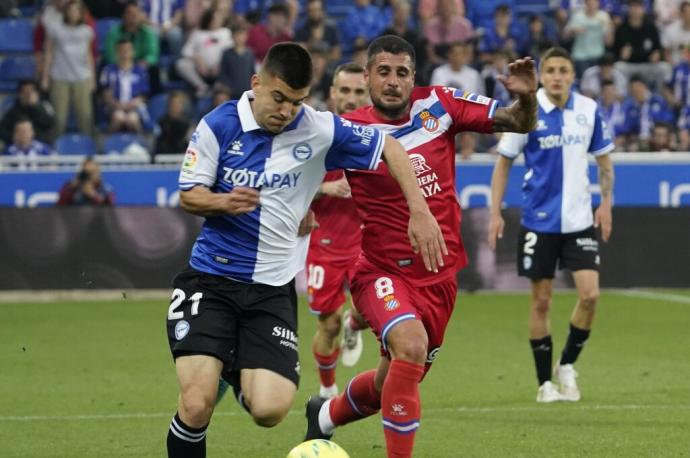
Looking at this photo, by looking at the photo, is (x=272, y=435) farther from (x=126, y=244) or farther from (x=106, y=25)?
(x=106, y=25)

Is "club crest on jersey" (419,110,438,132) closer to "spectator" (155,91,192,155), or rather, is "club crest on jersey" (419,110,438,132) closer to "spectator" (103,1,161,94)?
"spectator" (155,91,192,155)

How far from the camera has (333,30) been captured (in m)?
21.1

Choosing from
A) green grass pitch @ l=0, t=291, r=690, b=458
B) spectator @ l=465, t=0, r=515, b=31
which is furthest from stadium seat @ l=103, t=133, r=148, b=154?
spectator @ l=465, t=0, r=515, b=31

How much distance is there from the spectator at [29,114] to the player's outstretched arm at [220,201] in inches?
519

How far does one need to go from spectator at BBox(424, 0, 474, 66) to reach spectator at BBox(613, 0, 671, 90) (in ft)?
7.71

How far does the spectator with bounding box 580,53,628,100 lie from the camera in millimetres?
20328

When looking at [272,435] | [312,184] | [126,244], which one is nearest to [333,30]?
[126,244]

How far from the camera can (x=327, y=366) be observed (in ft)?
33.8

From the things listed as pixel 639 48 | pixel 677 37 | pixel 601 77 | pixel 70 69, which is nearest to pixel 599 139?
pixel 601 77

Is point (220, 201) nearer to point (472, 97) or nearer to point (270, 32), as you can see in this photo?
point (472, 97)

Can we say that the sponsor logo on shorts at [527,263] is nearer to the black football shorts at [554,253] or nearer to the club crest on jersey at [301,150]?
the black football shorts at [554,253]

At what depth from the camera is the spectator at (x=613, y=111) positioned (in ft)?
64.8

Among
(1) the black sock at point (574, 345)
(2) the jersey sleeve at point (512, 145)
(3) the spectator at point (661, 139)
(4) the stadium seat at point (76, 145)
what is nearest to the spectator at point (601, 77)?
(3) the spectator at point (661, 139)

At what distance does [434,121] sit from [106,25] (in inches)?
581
